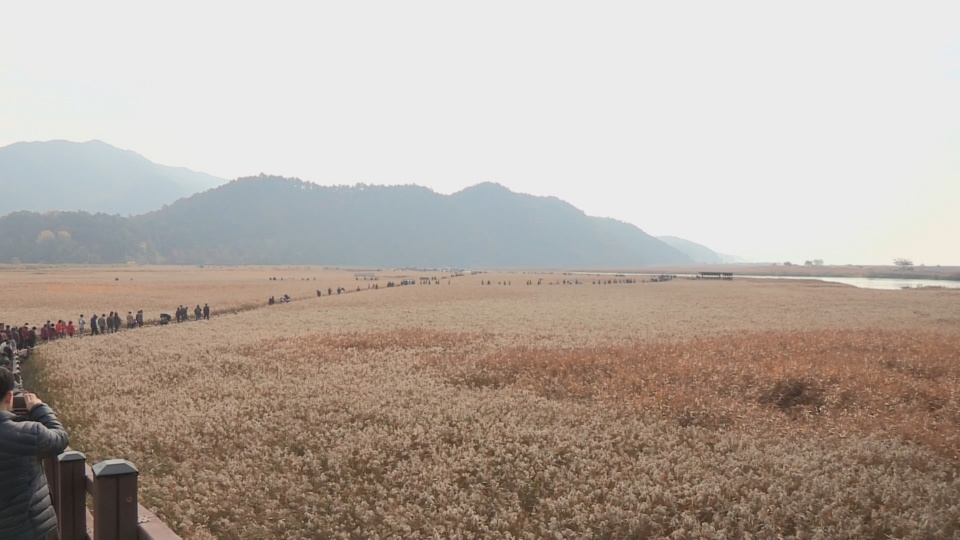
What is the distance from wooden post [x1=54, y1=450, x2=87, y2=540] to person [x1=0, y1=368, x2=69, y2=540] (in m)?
0.43

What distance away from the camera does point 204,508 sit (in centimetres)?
1041

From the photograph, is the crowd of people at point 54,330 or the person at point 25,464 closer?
the person at point 25,464

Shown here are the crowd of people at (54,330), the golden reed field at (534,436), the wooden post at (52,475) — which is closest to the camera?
the wooden post at (52,475)

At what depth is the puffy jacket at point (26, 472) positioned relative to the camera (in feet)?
15.5

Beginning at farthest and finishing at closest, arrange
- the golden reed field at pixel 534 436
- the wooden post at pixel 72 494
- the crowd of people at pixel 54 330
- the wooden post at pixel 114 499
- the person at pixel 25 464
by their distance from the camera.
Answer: the crowd of people at pixel 54 330, the golden reed field at pixel 534 436, the wooden post at pixel 72 494, the wooden post at pixel 114 499, the person at pixel 25 464

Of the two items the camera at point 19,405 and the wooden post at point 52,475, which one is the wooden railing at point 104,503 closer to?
the wooden post at point 52,475

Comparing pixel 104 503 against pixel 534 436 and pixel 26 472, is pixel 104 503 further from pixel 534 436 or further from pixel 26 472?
pixel 534 436

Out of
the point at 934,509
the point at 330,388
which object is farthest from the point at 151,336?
the point at 934,509

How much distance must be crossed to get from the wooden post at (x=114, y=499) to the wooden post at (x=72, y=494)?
0.64 metres

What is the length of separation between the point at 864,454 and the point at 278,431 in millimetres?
13062

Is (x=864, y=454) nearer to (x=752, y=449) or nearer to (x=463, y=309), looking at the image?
(x=752, y=449)

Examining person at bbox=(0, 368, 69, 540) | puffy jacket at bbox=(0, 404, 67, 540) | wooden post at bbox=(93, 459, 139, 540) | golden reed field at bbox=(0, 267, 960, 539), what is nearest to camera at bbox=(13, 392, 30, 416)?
person at bbox=(0, 368, 69, 540)

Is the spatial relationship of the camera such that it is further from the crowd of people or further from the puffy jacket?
the crowd of people

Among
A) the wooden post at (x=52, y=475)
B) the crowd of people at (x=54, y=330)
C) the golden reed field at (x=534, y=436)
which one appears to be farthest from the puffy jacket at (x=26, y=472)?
the crowd of people at (x=54, y=330)
